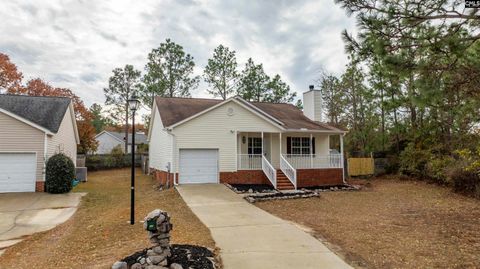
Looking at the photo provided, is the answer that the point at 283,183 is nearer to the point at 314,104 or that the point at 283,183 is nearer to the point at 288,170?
the point at 288,170

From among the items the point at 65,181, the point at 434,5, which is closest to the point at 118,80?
the point at 65,181

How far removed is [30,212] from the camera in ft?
35.5

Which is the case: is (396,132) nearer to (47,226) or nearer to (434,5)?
(434,5)

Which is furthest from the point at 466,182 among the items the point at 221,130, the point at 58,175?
the point at 58,175

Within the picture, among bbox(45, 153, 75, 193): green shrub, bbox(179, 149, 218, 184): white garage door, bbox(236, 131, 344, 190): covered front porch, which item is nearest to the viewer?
bbox(45, 153, 75, 193): green shrub

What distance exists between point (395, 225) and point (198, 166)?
32.9 feet

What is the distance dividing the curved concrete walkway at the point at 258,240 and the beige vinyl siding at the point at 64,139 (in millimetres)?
9857

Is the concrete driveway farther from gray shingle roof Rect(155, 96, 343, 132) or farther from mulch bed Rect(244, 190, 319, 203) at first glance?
mulch bed Rect(244, 190, 319, 203)

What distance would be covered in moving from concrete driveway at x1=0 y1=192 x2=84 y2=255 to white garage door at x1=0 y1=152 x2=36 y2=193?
1.93ft

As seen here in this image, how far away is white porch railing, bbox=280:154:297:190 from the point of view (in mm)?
15483

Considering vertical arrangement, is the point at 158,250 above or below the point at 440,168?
below

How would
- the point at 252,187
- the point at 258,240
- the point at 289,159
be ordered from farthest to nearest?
the point at 289,159, the point at 252,187, the point at 258,240

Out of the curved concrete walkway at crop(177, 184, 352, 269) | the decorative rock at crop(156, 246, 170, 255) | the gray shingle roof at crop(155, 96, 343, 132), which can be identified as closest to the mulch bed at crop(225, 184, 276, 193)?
the gray shingle roof at crop(155, 96, 343, 132)

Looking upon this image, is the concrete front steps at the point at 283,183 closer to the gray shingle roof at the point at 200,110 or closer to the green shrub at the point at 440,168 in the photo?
the gray shingle roof at the point at 200,110
